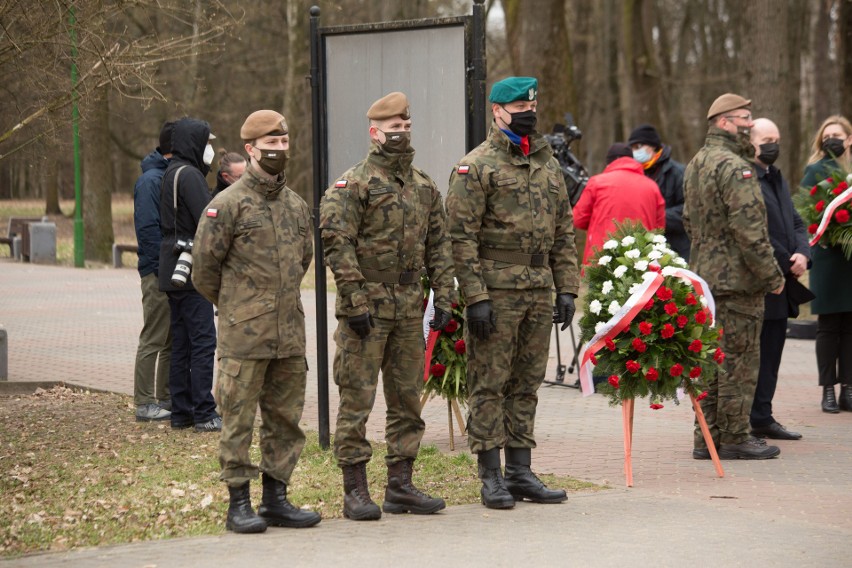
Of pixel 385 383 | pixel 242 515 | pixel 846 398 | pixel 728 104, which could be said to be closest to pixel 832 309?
pixel 846 398

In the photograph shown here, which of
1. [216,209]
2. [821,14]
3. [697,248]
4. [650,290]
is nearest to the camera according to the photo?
[216,209]

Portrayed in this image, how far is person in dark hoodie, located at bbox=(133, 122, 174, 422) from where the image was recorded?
9406 millimetres

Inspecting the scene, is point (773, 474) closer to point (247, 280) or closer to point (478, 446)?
point (478, 446)

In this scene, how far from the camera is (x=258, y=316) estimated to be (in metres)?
6.27

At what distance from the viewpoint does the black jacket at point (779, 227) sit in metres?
8.64

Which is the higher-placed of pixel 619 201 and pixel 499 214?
pixel 619 201

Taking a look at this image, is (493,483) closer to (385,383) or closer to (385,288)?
(385,383)

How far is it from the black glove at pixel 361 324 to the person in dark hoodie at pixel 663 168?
5.19 meters

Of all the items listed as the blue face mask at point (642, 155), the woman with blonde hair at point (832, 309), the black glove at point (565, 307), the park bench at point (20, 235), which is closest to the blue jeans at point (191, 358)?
the black glove at point (565, 307)

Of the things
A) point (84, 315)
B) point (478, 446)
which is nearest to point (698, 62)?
point (84, 315)

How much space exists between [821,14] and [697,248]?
20.7m

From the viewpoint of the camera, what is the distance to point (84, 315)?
1744 centimetres

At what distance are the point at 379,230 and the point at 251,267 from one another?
715mm

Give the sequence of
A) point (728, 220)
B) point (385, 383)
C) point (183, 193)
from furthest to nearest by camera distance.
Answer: point (183, 193)
point (728, 220)
point (385, 383)
